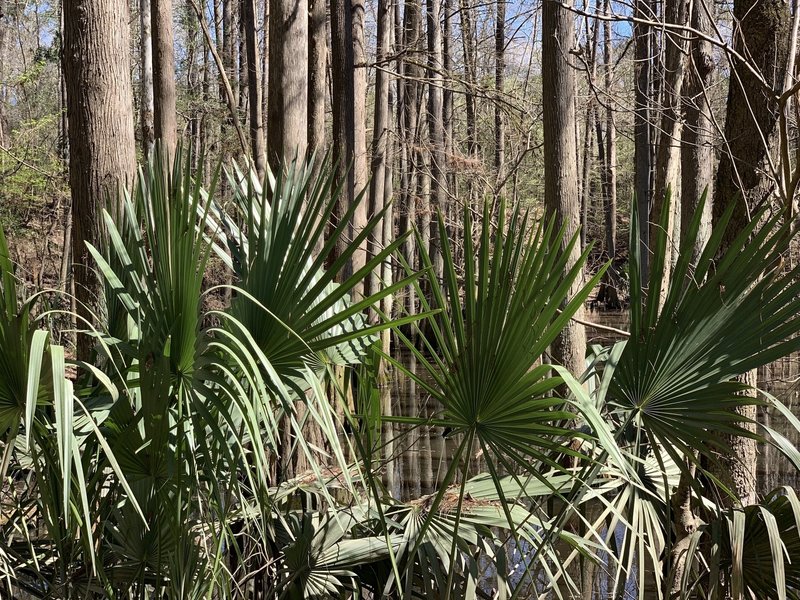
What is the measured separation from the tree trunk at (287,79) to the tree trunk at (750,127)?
9.92 feet

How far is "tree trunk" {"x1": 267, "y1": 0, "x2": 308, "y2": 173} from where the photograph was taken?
19.7 ft

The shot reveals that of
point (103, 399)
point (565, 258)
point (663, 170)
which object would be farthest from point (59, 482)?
point (663, 170)

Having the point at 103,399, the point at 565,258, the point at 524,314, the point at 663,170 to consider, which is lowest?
the point at 103,399

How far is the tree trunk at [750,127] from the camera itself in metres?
3.66

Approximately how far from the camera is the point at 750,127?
377 centimetres

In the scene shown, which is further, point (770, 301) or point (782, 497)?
point (782, 497)

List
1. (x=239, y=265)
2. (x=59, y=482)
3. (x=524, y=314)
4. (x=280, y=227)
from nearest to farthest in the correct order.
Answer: (x=524, y=314), (x=59, y=482), (x=280, y=227), (x=239, y=265)

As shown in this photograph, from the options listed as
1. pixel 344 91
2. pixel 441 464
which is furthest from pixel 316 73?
pixel 441 464

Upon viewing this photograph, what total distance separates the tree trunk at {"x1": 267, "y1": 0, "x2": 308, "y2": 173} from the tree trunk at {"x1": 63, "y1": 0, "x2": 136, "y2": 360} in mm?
2177

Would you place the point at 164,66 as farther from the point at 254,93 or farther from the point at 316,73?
the point at 254,93

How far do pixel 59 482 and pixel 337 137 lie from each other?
688cm

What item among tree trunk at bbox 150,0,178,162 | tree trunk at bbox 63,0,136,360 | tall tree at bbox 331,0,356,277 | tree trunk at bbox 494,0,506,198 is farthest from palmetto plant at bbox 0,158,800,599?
tree trunk at bbox 494,0,506,198

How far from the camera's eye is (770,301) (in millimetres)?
2439

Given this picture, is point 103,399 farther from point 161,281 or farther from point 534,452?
point 534,452
